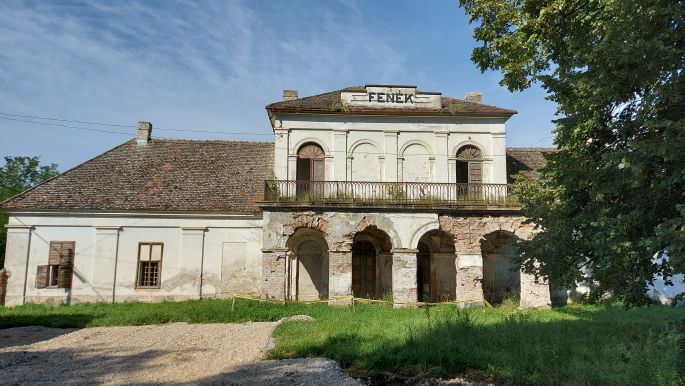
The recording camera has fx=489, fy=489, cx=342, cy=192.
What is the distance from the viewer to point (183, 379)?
805 cm

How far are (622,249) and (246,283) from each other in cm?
1553

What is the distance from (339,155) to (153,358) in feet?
39.0

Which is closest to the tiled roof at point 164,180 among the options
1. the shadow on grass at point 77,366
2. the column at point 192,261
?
the column at point 192,261

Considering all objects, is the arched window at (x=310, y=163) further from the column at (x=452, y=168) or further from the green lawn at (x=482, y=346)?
the green lawn at (x=482, y=346)

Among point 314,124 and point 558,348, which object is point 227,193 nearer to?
point 314,124

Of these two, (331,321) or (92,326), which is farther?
(92,326)

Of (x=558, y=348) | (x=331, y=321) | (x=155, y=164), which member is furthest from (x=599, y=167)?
(x=155, y=164)

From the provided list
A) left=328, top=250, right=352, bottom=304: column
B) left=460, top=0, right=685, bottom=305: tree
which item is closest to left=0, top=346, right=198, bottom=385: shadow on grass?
left=460, top=0, right=685, bottom=305: tree

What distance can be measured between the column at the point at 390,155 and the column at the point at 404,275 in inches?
128

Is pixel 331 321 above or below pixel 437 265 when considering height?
below

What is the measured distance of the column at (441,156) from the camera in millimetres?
20062

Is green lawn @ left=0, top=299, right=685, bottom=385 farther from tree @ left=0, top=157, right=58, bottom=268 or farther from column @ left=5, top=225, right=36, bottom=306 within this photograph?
tree @ left=0, top=157, right=58, bottom=268

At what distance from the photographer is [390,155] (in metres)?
20.2

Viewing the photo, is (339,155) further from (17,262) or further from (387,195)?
(17,262)
